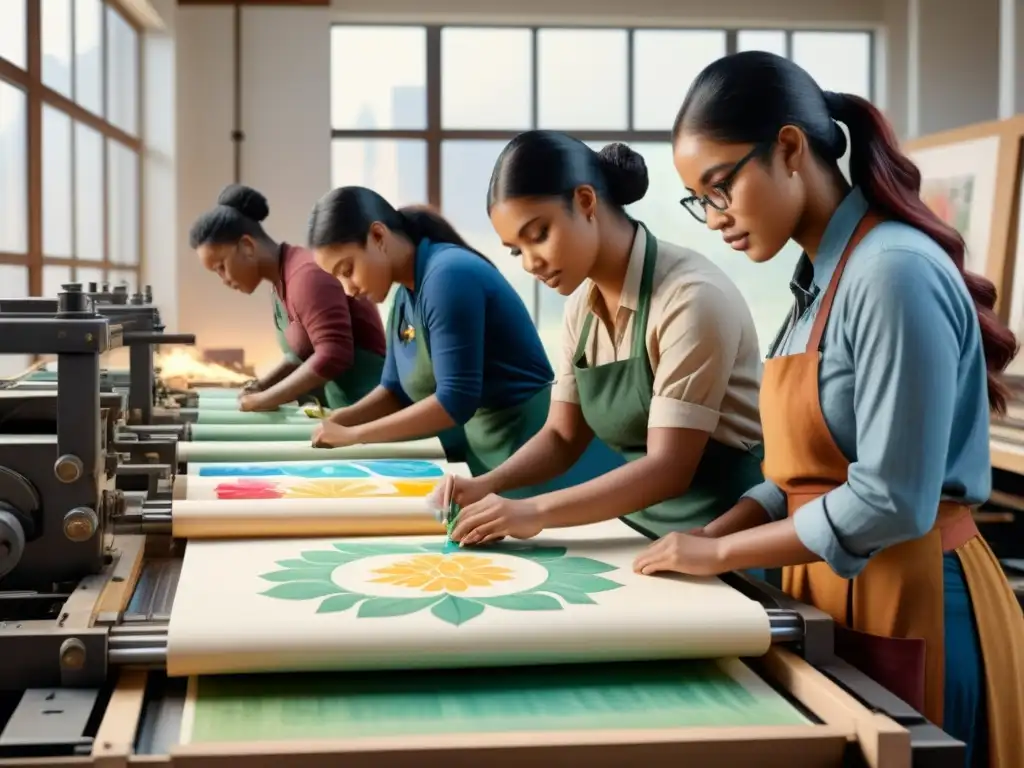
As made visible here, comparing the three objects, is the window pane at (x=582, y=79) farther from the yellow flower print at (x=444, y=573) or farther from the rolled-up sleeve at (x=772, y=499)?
the yellow flower print at (x=444, y=573)

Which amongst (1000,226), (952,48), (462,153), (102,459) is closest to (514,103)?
(462,153)

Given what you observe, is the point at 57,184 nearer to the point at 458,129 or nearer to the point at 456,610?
Result: the point at 458,129

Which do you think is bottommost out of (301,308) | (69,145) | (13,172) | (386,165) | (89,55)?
(301,308)

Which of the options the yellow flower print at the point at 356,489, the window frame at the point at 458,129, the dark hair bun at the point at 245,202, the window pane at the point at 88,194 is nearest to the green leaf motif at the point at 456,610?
the yellow flower print at the point at 356,489

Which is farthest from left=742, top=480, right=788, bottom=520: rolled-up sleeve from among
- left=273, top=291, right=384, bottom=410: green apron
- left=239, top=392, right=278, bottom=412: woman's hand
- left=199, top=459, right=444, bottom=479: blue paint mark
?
left=273, top=291, right=384, bottom=410: green apron

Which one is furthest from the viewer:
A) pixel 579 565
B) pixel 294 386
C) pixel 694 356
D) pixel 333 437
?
pixel 294 386

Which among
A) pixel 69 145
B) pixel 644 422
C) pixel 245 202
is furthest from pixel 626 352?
pixel 69 145

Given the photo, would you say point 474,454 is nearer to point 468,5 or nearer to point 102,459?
point 102,459

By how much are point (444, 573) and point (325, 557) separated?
7.0 inches

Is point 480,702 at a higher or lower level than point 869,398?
lower

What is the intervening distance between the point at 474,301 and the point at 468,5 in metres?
5.71

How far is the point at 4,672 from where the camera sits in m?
1.04

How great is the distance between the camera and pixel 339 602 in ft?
3.89

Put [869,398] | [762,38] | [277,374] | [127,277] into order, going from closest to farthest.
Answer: [869,398] < [277,374] < [127,277] < [762,38]
